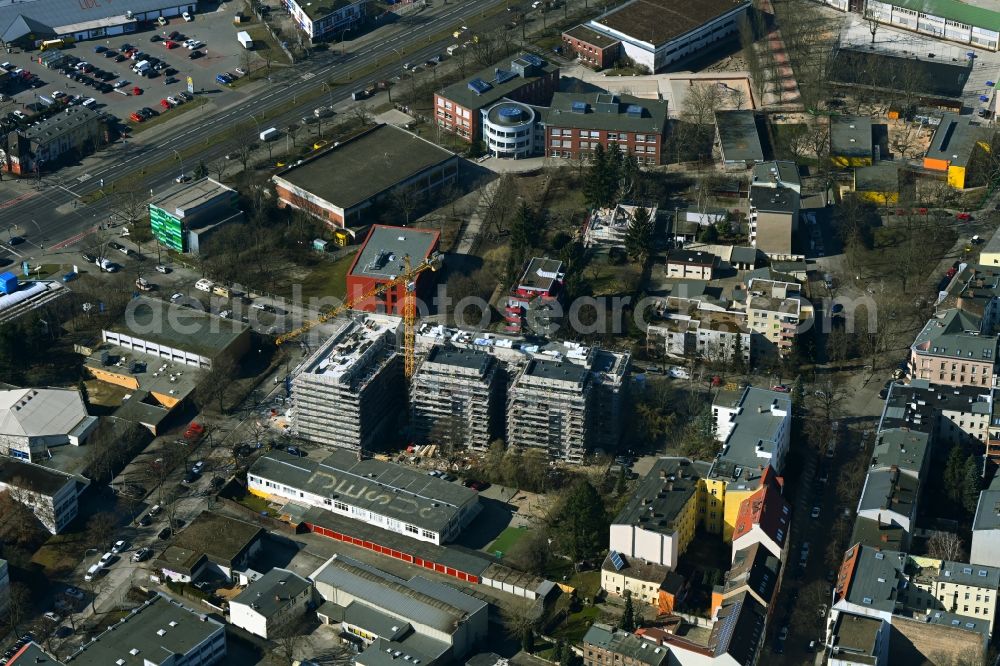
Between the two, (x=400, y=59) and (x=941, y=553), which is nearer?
(x=941, y=553)

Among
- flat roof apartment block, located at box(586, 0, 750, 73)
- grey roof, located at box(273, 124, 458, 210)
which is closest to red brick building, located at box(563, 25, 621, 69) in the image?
flat roof apartment block, located at box(586, 0, 750, 73)

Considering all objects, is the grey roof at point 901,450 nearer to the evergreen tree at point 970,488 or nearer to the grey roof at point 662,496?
the evergreen tree at point 970,488

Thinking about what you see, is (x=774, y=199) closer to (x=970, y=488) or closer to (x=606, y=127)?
(x=606, y=127)

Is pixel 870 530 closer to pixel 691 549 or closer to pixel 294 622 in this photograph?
pixel 691 549

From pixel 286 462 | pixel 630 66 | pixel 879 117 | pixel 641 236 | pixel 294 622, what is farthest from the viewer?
pixel 630 66

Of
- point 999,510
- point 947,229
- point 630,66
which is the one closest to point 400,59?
point 630,66

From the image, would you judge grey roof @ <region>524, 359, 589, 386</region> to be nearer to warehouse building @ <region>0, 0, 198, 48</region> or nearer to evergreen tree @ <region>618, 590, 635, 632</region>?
evergreen tree @ <region>618, 590, 635, 632</region>
